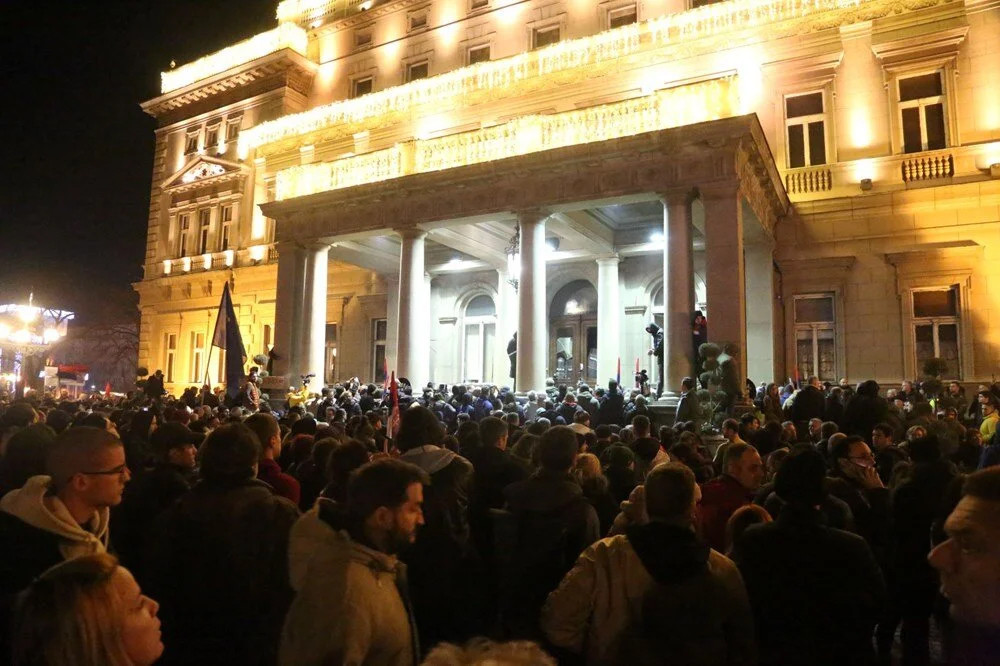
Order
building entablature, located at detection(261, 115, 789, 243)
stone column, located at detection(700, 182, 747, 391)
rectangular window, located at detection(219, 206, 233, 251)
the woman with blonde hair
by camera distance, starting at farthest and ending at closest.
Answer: rectangular window, located at detection(219, 206, 233, 251)
building entablature, located at detection(261, 115, 789, 243)
stone column, located at detection(700, 182, 747, 391)
the woman with blonde hair

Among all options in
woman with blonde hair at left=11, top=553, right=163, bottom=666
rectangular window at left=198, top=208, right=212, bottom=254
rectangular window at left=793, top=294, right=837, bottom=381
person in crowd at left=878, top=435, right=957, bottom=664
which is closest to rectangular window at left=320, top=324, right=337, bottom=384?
rectangular window at left=198, top=208, right=212, bottom=254

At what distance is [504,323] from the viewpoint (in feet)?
78.5

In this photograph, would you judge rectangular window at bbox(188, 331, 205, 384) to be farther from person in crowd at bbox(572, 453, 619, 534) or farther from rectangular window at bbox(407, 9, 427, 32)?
person in crowd at bbox(572, 453, 619, 534)

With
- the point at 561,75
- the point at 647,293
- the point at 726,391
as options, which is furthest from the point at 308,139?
the point at 726,391

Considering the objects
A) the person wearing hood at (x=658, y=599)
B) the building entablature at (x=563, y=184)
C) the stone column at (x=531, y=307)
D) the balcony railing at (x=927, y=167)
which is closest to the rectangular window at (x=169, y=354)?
the building entablature at (x=563, y=184)

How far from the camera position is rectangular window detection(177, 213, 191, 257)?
111 feet

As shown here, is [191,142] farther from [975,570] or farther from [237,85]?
[975,570]

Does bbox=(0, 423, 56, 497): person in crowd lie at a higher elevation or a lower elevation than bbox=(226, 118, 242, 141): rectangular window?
lower

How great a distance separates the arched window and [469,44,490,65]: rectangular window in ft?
31.7

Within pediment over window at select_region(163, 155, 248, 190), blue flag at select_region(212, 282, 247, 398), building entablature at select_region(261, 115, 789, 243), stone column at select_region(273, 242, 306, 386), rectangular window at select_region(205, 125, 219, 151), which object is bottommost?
blue flag at select_region(212, 282, 247, 398)

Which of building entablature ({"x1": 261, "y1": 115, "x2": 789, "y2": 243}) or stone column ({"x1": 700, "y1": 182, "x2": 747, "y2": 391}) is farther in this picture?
building entablature ({"x1": 261, "y1": 115, "x2": 789, "y2": 243})

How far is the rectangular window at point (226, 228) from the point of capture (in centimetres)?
3206

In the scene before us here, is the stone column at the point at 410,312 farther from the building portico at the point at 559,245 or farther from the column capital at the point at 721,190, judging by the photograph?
the column capital at the point at 721,190

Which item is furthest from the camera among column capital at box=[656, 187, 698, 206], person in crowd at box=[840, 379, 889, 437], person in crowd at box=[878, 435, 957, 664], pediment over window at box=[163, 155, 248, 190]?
pediment over window at box=[163, 155, 248, 190]
